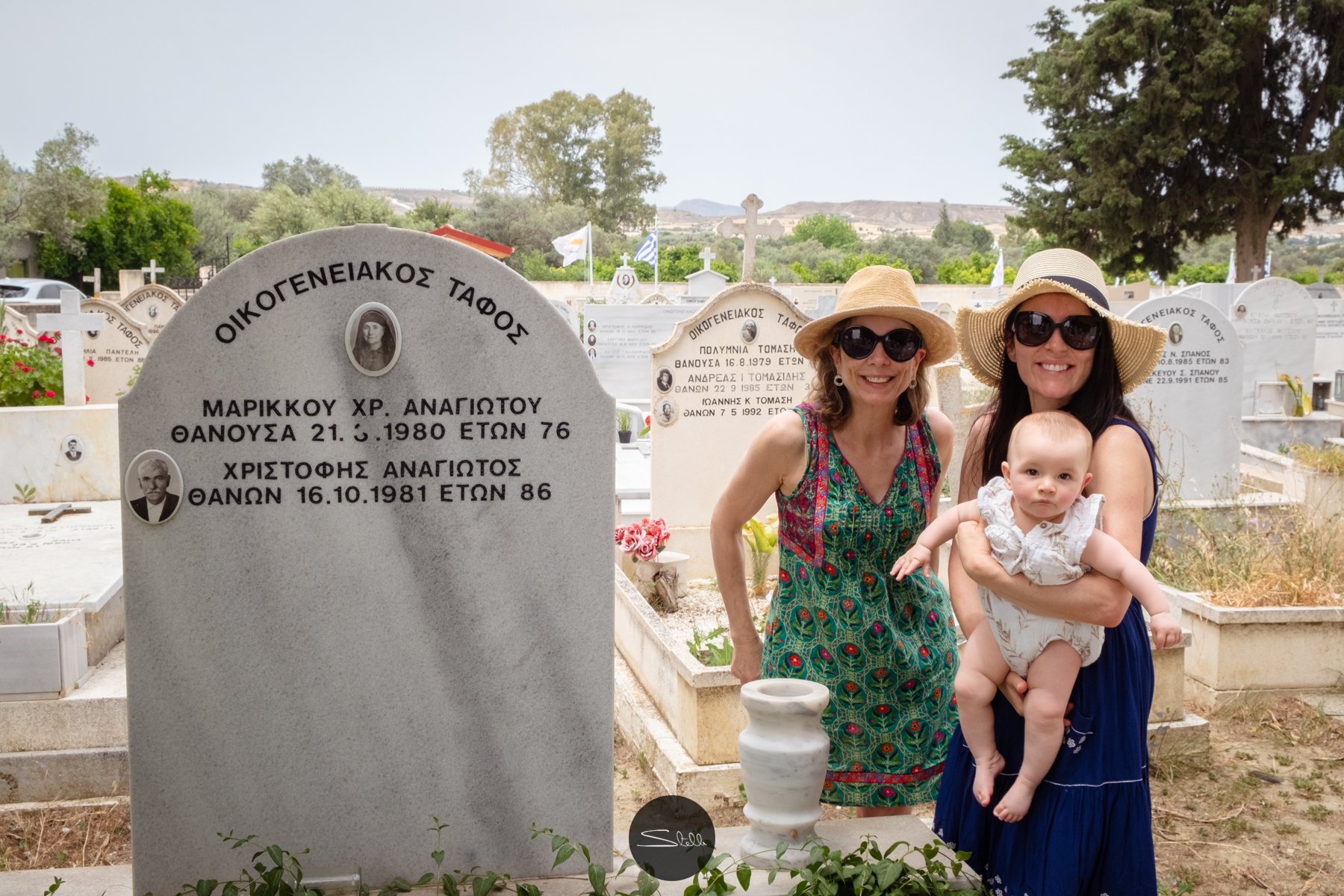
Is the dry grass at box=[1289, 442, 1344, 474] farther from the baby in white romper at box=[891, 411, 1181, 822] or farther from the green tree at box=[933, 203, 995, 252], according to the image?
the green tree at box=[933, 203, 995, 252]

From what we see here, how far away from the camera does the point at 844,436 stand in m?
2.96

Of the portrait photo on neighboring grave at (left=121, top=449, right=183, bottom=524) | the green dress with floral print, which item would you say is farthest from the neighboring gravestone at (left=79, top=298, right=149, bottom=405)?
the green dress with floral print

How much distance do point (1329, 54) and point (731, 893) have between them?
3719 centimetres

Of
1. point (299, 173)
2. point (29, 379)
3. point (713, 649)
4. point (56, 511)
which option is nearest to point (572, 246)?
point (29, 379)

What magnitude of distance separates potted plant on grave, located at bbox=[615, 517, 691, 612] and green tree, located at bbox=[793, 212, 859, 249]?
71.0 meters

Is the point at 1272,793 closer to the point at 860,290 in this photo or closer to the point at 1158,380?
the point at 860,290

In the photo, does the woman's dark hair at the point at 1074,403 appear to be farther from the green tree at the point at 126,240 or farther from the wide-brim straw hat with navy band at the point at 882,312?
the green tree at the point at 126,240

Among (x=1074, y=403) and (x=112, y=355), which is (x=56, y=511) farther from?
(x=1074, y=403)

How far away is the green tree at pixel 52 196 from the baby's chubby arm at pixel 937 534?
4466 centimetres

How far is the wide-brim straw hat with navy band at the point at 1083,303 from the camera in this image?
256 cm

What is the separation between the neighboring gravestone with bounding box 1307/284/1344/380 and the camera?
18.3 meters

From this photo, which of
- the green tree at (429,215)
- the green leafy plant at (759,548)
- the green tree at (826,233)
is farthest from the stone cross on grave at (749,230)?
the green tree at (826,233)

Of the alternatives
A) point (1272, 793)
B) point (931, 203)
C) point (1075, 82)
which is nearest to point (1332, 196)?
point (1075, 82)

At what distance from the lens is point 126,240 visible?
44.8m
